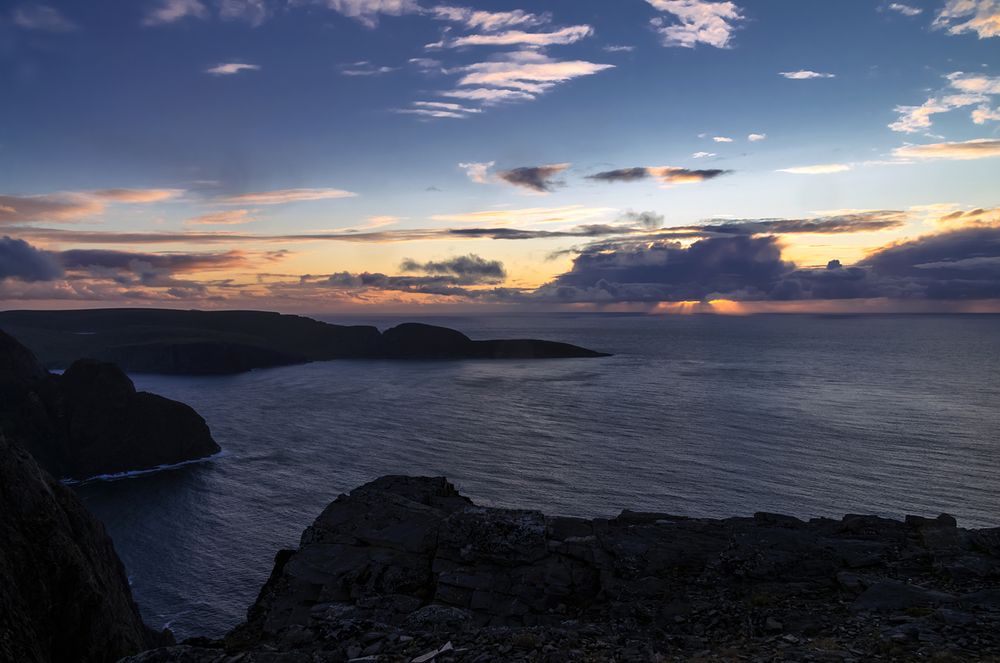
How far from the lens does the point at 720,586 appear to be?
19.7 m

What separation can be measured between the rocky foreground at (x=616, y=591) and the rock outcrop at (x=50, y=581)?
13.5 feet

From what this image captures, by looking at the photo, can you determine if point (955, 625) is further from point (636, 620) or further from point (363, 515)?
point (363, 515)

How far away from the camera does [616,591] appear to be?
1983cm

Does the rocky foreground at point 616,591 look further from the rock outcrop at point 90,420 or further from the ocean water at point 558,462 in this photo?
the rock outcrop at point 90,420

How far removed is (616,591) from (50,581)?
65.5 feet

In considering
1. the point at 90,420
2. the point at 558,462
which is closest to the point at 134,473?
the point at 90,420

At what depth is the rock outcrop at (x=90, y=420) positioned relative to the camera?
9025 centimetres

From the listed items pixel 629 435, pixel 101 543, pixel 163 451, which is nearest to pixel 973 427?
pixel 629 435

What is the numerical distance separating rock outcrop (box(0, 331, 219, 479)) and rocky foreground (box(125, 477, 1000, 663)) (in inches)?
3287

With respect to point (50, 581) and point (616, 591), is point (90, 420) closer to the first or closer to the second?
point (50, 581)

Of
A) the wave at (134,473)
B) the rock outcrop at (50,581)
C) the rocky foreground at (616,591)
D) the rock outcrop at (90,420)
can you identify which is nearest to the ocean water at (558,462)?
the wave at (134,473)

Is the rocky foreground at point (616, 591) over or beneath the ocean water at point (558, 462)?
over

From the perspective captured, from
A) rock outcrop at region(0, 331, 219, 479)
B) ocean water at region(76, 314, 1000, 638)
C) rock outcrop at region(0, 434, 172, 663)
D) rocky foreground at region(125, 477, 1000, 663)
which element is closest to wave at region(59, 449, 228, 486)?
rock outcrop at region(0, 331, 219, 479)

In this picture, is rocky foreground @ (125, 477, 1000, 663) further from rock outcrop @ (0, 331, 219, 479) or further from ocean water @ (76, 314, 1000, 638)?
rock outcrop @ (0, 331, 219, 479)
